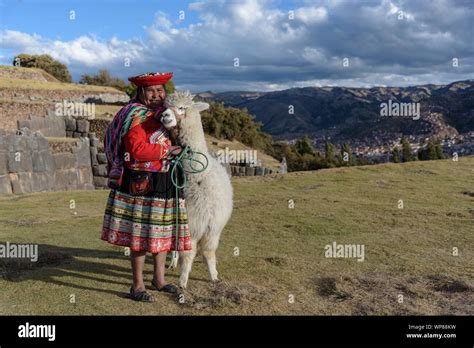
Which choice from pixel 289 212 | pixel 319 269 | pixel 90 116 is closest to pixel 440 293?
pixel 319 269

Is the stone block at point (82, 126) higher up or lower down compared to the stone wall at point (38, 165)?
higher up

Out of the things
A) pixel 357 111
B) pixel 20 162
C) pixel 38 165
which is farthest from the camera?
pixel 357 111

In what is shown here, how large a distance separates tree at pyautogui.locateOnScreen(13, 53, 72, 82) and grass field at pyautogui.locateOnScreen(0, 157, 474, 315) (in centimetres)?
3432

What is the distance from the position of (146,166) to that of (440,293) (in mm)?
3286

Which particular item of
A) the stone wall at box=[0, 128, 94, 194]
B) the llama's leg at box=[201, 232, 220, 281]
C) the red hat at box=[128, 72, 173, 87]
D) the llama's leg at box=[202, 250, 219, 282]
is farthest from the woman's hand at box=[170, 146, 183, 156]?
the stone wall at box=[0, 128, 94, 194]

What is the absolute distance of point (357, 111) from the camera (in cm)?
11194

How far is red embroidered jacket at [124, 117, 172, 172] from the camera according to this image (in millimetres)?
4500

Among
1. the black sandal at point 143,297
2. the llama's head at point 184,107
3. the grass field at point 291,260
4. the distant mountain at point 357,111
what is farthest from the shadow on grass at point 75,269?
the distant mountain at point 357,111

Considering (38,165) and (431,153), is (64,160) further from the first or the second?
(431,153)

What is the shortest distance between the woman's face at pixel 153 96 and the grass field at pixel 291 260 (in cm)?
194

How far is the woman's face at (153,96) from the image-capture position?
15.6 feet
